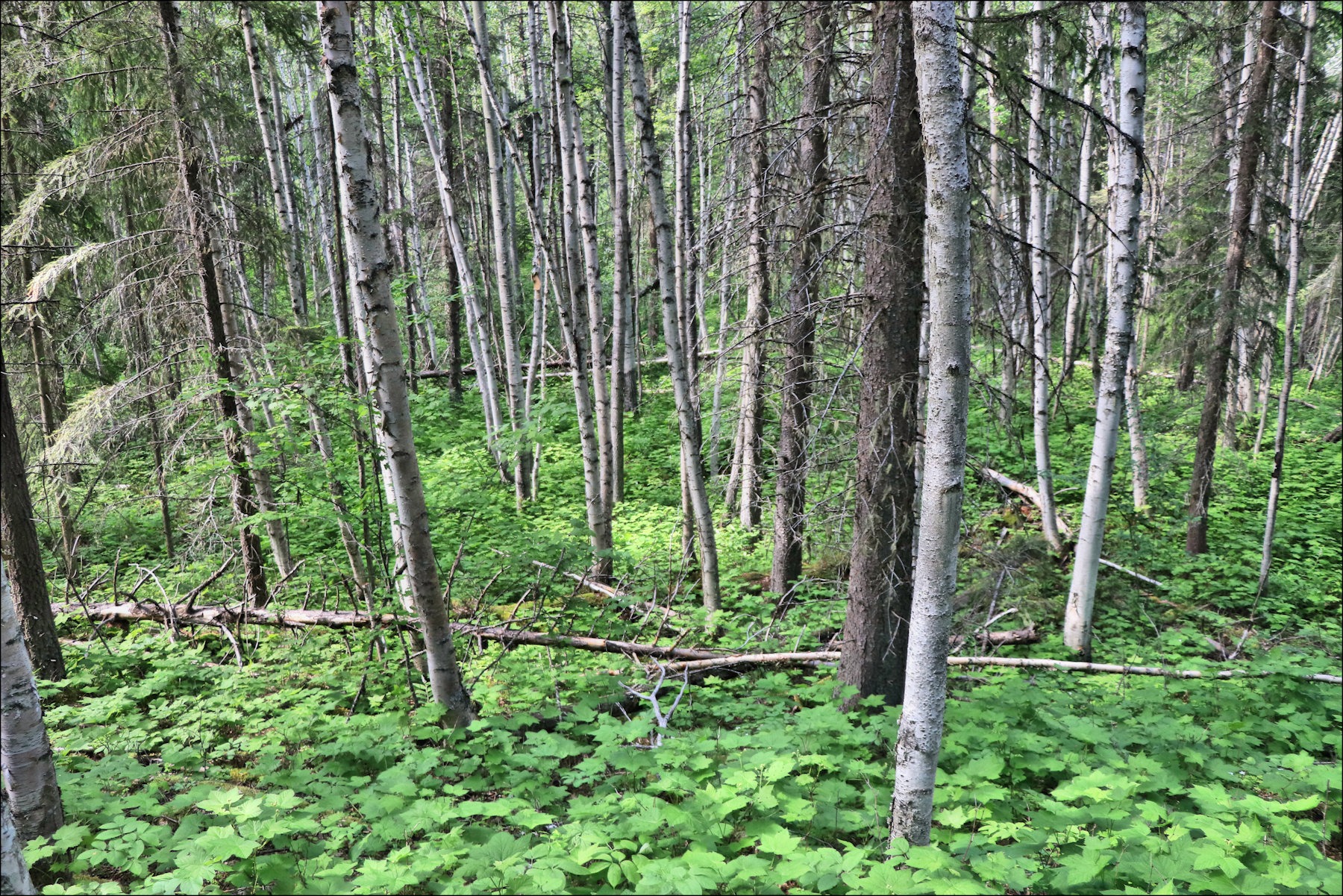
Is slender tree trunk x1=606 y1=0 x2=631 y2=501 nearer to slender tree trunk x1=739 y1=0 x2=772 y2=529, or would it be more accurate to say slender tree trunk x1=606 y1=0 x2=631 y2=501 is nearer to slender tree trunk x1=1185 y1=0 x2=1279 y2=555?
slender tree trunk x1=739 y1=0 x2=772 y2=529

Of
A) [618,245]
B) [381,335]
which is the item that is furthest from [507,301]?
[381,335]

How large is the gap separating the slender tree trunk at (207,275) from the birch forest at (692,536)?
0.14 ft

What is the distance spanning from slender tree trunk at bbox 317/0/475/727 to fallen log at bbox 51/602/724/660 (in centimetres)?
158

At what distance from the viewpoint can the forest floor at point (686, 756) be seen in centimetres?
272

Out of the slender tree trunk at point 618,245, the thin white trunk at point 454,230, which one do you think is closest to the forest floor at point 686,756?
the slender tree trunk at point 618,245

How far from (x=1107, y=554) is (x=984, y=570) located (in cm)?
335

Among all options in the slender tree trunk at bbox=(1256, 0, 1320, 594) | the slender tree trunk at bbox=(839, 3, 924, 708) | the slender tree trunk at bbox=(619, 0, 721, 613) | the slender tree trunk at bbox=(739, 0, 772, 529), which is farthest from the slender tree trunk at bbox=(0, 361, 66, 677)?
the slender tree trunk at bbox=(1256, 0, 1320, 594)

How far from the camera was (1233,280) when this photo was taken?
347 inches

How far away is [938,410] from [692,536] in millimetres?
5485

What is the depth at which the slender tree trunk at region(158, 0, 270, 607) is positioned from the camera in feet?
18.9

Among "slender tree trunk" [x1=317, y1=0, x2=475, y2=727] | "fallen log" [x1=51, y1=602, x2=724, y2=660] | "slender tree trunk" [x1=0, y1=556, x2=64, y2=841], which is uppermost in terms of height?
"slender tree trunk" [x1=317, y1=0, x2=475, y2=727]

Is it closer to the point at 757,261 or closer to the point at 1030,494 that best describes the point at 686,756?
the point at 757,261

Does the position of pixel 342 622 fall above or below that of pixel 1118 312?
below

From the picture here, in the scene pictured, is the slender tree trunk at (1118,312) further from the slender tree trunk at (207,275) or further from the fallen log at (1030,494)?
the slender tree trunk at (207,275)
